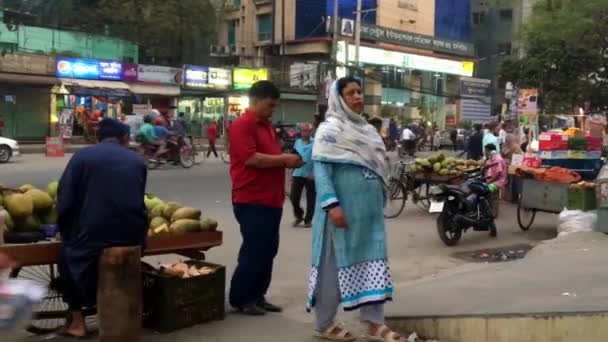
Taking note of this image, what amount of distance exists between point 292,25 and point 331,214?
4835 centimetres

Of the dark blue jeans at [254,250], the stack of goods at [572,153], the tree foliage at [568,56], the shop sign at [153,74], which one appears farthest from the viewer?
the shop sign at [153,74]

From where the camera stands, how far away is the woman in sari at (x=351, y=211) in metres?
4.59

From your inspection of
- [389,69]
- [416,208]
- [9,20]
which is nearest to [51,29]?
[9,20]

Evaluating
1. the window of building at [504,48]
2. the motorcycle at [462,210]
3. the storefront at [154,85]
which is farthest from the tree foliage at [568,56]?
the window of building at [504,48]

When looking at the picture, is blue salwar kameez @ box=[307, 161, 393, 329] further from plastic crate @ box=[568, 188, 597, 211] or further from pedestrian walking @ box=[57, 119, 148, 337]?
plastic crate @ box=[568, 188, 597, 211]

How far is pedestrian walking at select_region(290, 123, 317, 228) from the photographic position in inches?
428

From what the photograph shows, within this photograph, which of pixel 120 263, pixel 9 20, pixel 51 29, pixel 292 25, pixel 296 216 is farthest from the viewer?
pixel 292 25

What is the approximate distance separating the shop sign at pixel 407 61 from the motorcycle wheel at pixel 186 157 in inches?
1140

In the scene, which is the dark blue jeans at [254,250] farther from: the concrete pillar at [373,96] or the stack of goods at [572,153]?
the concrete pillar at [373,96]

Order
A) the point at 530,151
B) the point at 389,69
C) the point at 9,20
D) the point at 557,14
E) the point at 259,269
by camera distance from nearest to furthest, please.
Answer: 1. the point at 259,269
2. the point at 530,151
3. the point at 557,14
4. the point at 9,20
5. the point at 389,69

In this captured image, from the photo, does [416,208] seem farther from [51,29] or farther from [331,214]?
[51,29]

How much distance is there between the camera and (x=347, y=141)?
4602mm

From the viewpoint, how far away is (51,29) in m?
33.5

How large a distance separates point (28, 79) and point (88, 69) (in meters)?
3.67
